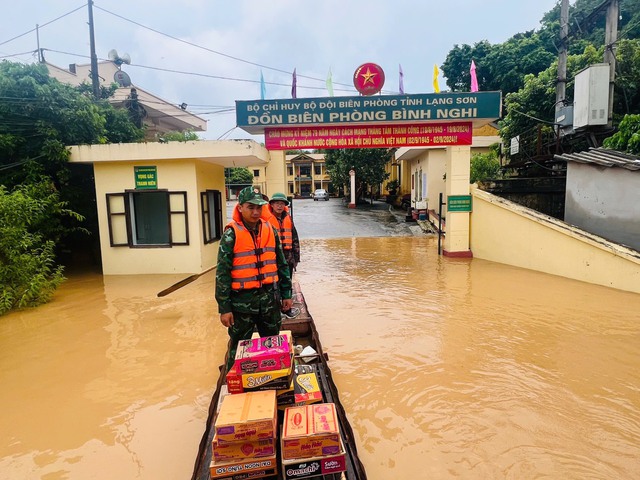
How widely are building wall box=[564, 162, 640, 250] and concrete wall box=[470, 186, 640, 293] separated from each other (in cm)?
54

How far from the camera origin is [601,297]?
6906 mm

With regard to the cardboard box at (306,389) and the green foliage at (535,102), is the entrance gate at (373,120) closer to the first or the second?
the green foliage at (535,102)

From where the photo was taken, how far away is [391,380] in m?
4.19

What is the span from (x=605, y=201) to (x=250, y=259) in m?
7.96

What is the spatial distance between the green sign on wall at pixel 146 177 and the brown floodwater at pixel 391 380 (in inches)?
115

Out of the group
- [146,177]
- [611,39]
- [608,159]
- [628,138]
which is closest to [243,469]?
[146,177]

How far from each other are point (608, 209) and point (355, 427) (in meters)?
7.53

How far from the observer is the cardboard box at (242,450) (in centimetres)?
228

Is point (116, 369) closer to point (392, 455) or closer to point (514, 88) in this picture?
point (392, 455)

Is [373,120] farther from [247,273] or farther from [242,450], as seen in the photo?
[242,450]

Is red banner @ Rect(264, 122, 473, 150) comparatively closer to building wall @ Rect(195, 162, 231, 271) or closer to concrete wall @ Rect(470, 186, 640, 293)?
building wall @ Rect(195, 162, 231, 271)

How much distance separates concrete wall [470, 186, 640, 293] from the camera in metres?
7.32

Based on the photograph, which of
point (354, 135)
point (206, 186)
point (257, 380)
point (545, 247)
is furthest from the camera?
point (206, 186)

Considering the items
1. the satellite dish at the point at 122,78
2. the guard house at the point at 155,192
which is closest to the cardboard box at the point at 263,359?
the guard house at the point at 155,192
